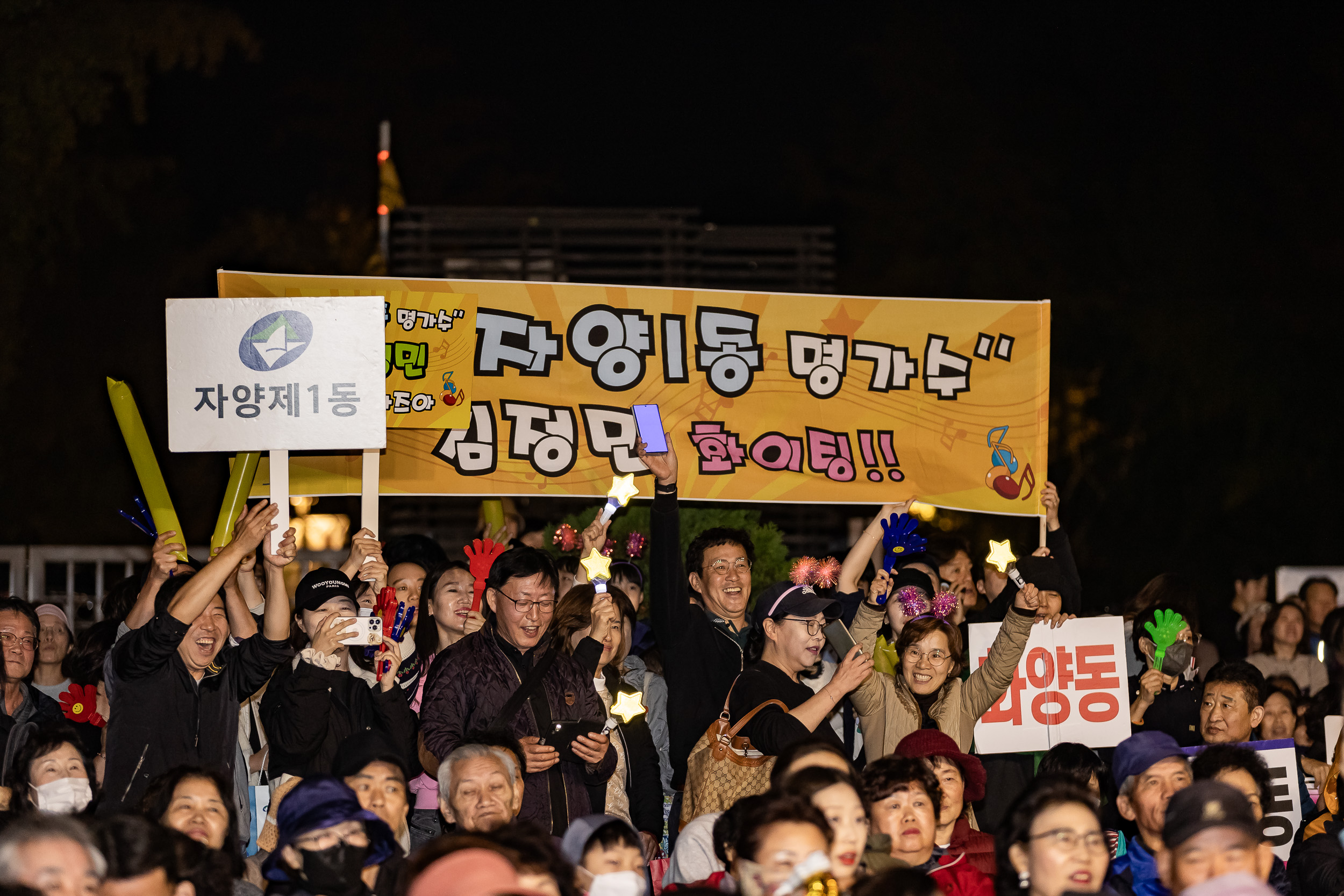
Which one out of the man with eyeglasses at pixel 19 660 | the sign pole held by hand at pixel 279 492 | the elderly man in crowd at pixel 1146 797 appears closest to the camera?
the elderly man in crowd at pixel 1146 797

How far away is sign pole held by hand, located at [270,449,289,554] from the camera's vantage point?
6.22 m

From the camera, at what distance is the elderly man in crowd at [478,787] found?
17.3ft

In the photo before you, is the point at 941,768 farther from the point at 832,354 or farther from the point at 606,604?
the point at 832,354

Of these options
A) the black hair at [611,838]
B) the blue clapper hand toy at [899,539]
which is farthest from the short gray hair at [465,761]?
the blue clapper hand toy at [899,539]

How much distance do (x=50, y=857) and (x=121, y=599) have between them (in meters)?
3.02

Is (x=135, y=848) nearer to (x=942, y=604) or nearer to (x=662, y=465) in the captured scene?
(x=662, y=465)

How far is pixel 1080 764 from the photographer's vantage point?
6.45 metres

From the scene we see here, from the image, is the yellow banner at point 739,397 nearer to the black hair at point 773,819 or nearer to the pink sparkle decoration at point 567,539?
the pink sparkle decoration at point 567,539

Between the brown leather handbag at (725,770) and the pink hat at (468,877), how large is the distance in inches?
58.2

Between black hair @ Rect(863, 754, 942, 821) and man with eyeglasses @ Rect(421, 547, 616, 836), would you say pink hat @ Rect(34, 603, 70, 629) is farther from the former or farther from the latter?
black hair @ Rect(863, 754, 942, 821)

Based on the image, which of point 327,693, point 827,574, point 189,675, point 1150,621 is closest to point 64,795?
point 189,675

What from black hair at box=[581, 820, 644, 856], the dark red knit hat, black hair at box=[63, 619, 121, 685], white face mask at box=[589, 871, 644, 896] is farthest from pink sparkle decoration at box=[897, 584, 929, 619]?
black hair at box=[63, 619, 121, 685]

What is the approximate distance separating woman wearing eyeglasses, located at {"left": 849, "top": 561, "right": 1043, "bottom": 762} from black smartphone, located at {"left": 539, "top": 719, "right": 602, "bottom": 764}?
4.32ft

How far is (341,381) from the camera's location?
673 cm
